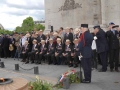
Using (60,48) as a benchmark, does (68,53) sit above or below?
below

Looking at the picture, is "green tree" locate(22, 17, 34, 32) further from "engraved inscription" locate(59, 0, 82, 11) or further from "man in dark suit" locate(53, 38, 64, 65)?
"man in dark suit" locate(53, 38, 64, 65)

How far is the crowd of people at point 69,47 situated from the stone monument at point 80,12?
2951 mm

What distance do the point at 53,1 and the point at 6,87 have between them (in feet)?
47.3

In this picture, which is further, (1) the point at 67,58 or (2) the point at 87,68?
(1) the point at 67,58

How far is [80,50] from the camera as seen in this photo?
7.94 metres

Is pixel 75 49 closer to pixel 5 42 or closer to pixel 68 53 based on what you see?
pixel 68 53

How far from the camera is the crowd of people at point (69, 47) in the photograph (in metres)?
7.95

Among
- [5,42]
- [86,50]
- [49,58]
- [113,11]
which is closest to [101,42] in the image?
[86,50]

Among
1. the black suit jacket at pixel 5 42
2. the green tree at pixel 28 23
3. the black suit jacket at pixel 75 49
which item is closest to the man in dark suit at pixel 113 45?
the black suit jacket at pixel 75 49

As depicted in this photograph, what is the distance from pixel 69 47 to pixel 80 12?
5.15 m

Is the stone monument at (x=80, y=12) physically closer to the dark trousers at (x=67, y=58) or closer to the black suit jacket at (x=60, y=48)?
the black suit jacket at (x=60, y=48)

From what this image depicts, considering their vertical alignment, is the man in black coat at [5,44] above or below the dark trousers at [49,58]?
above

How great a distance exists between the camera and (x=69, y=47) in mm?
11773

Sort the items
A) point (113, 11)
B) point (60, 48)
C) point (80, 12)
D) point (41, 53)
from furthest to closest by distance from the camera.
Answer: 1. point (80, 12)
2. point (113, 11)
3. point (41, 53)
4. point (60, 48)
